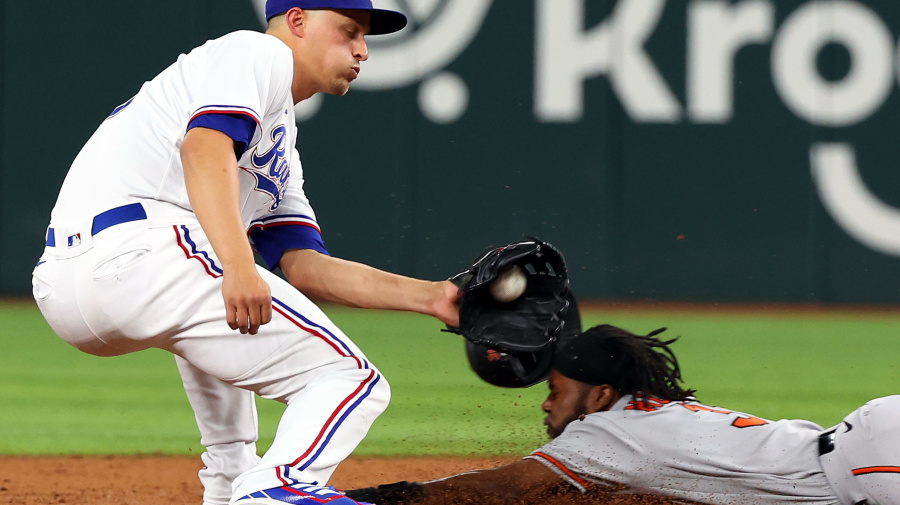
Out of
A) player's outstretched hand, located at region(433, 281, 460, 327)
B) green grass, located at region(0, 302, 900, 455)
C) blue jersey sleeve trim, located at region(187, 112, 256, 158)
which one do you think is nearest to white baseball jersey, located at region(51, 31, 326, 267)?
blue jersey sleeve trim, located at region(187, 112, 256, 158)

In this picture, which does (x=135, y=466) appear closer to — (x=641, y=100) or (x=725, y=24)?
(x=641, y=100)

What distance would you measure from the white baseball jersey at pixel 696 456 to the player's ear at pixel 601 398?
0.28ft

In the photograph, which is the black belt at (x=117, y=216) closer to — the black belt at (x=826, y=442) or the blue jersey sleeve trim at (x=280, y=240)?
the blue jersey sleeve trim at (x=280, y=240)

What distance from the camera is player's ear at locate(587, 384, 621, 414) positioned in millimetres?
2588

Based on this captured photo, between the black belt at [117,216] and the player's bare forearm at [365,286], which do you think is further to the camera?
the player's bare forearm at [365,286]

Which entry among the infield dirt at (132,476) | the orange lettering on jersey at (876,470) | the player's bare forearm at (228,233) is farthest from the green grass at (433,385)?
the player's bare forearm at (228,233)

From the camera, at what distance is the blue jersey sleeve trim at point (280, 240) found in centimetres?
253

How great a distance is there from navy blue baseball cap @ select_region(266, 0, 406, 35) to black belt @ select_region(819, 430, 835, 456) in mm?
1346

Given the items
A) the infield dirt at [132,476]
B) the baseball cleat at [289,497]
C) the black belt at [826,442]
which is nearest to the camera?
the baseball cleat at [289,497]

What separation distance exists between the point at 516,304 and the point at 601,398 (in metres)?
0.45

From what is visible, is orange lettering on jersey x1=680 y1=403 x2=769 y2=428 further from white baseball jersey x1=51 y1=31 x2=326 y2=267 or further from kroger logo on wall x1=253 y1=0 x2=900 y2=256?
kroger logo on wall x1=253 y1=0 x2=900 y2=256

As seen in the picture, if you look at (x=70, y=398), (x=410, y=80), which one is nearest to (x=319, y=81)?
(x=70, y=398)

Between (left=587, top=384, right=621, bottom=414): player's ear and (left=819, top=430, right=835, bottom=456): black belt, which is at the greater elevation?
(left=587, top=384, right=621, bottom=414): player's ear

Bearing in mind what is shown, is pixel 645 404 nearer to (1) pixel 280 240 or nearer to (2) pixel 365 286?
(2) pixel 365 286
